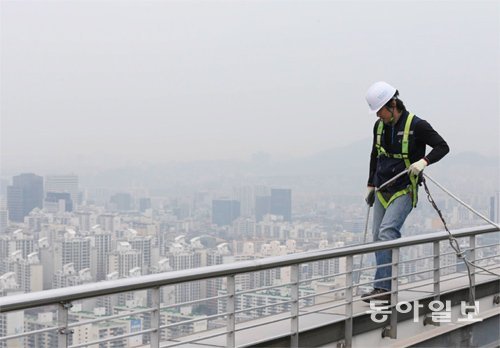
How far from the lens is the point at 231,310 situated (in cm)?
563

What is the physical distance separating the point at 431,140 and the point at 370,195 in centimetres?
83

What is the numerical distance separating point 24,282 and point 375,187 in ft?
15.5

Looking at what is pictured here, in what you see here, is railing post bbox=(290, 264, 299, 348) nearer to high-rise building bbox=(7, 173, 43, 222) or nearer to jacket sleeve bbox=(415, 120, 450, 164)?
jacket sleeve bbox=(415, 120, 450, 164)

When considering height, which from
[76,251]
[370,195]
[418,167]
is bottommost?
[76,251]

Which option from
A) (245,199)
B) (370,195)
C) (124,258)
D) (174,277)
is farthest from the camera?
(245,199)

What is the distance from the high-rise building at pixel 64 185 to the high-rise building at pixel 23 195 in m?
0.27

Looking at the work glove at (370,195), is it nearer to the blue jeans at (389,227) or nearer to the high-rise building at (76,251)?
the blue jeans at (389,227)

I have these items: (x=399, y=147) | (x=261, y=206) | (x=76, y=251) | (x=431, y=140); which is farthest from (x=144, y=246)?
(x=431, y=140)

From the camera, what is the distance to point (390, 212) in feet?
25.3

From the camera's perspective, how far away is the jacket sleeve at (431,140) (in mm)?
7305

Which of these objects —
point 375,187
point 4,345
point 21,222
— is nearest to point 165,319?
point 4,345

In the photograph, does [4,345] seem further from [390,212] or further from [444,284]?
[444,284]

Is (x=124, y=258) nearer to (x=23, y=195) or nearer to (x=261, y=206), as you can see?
(x=23, y=195)

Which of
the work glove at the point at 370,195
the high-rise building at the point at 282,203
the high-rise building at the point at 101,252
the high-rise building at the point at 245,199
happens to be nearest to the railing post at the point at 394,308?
the work glove at the point at 370,195
